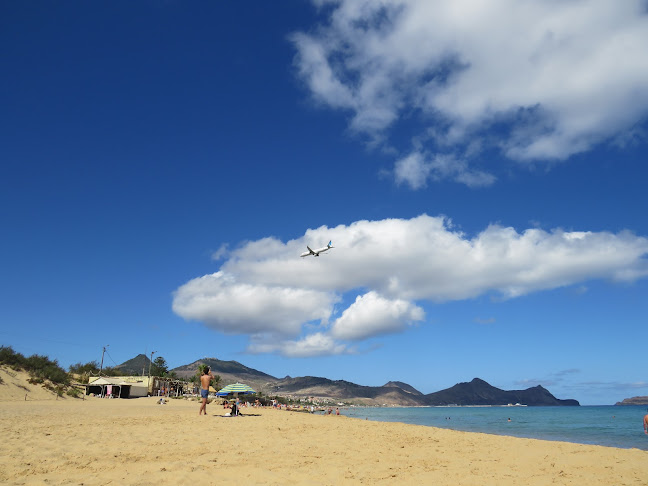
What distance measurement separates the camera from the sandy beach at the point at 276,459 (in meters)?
6.90

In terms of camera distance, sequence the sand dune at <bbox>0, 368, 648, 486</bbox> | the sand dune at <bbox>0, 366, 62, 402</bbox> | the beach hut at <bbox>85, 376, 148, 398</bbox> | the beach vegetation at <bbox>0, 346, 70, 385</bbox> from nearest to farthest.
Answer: the sand dune at <bbox>0, 368, 648, 486</bbox>, the sand dune at <bbox>0, 366, 62, 402</bbox>, the beach vegetation at <bbox>0, 346, 70, 385</bbox>, the beach hut at <bbox>85, 376, 148, 398</bbox>

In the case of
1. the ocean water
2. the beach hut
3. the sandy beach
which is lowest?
the ocean water

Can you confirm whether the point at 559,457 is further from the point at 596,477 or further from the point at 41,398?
the point at 41,398

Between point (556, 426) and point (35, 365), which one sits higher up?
point (35, 365)

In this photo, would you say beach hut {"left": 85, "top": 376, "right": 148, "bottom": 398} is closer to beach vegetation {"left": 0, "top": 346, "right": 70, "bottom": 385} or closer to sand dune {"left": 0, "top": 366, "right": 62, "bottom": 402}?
beach vegetation {"left": 0, "top": 346, "right": 70, "bottom": 385}

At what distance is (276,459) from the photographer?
28.5ft

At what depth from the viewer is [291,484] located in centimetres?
661

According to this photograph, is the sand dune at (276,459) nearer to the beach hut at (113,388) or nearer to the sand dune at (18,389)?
the sand dune at (18,389)

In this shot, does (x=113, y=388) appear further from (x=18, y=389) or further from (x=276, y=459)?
(x=276, y=459)

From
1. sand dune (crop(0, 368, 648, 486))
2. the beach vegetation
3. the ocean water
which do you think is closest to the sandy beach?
sand dune (crop(0, 368, 648, 486))

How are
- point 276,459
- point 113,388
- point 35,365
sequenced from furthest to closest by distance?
point 113,388
point 35,365
point 276,459

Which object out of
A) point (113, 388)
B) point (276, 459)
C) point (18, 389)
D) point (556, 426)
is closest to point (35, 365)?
point (18, 389)

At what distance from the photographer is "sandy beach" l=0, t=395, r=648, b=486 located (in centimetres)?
690

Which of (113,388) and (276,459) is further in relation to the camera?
(113,388)
